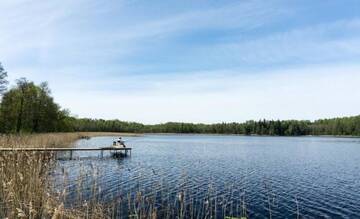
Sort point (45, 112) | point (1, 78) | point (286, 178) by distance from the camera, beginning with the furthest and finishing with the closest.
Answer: point (45, 112) < point (1, 78) < point (286, 178)

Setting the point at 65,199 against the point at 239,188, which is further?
the point at 239,188

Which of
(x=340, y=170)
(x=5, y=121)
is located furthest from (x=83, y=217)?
(x=5, y=121)

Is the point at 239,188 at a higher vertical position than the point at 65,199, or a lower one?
lower

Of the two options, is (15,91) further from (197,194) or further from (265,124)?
(265,124)

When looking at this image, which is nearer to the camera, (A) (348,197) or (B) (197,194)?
(B) (197,194)

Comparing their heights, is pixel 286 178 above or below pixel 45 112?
below

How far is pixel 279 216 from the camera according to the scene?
17.3m

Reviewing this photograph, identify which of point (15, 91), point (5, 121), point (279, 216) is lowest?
point (279, 216)

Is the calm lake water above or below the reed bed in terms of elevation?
below

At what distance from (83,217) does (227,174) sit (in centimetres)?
1987

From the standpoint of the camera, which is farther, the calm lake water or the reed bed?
the calm lake water

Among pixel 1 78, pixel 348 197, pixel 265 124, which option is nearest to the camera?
pixel 348 197

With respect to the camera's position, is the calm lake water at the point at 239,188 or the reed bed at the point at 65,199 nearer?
the reed bed at the point at 65,199

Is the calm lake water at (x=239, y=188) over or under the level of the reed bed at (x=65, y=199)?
under
